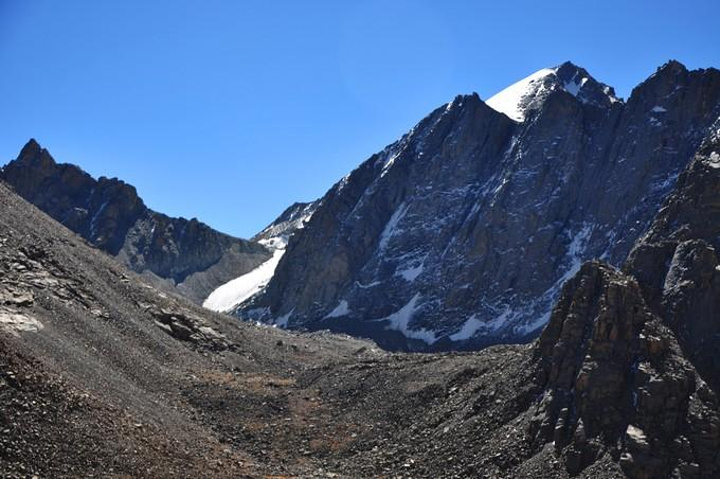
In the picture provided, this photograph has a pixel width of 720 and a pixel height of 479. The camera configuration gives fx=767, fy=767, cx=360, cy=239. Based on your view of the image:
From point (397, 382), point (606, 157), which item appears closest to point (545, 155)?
point (606, 157)

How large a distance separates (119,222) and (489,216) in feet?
305

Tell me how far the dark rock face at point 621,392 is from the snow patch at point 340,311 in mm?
102140

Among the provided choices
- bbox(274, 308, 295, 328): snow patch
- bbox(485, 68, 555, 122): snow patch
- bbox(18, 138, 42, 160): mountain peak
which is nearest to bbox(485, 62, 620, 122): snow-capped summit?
bbox(485, 68, 555, 122): snow patch

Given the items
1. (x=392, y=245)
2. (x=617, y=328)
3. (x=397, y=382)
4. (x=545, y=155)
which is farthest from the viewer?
(x=392, y=245)

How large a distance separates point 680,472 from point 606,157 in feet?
332

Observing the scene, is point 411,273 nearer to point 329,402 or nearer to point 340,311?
point 340,311

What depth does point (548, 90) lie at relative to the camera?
15625 cm

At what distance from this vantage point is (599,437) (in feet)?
80.7

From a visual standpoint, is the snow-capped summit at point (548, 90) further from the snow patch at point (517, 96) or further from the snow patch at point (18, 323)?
the snow patch at point (18, 323)

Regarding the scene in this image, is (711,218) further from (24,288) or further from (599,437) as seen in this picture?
(24,288)

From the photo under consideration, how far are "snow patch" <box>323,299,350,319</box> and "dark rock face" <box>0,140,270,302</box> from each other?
4620 centimetres

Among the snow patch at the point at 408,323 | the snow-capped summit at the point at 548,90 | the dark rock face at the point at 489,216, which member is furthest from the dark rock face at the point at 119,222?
the snow-capped summit at the point at 548,90

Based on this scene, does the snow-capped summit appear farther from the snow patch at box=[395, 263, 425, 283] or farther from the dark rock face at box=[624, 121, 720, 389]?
the dark rock face at box=[624, 121, 720, 389]

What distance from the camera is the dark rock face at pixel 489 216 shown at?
109 m
